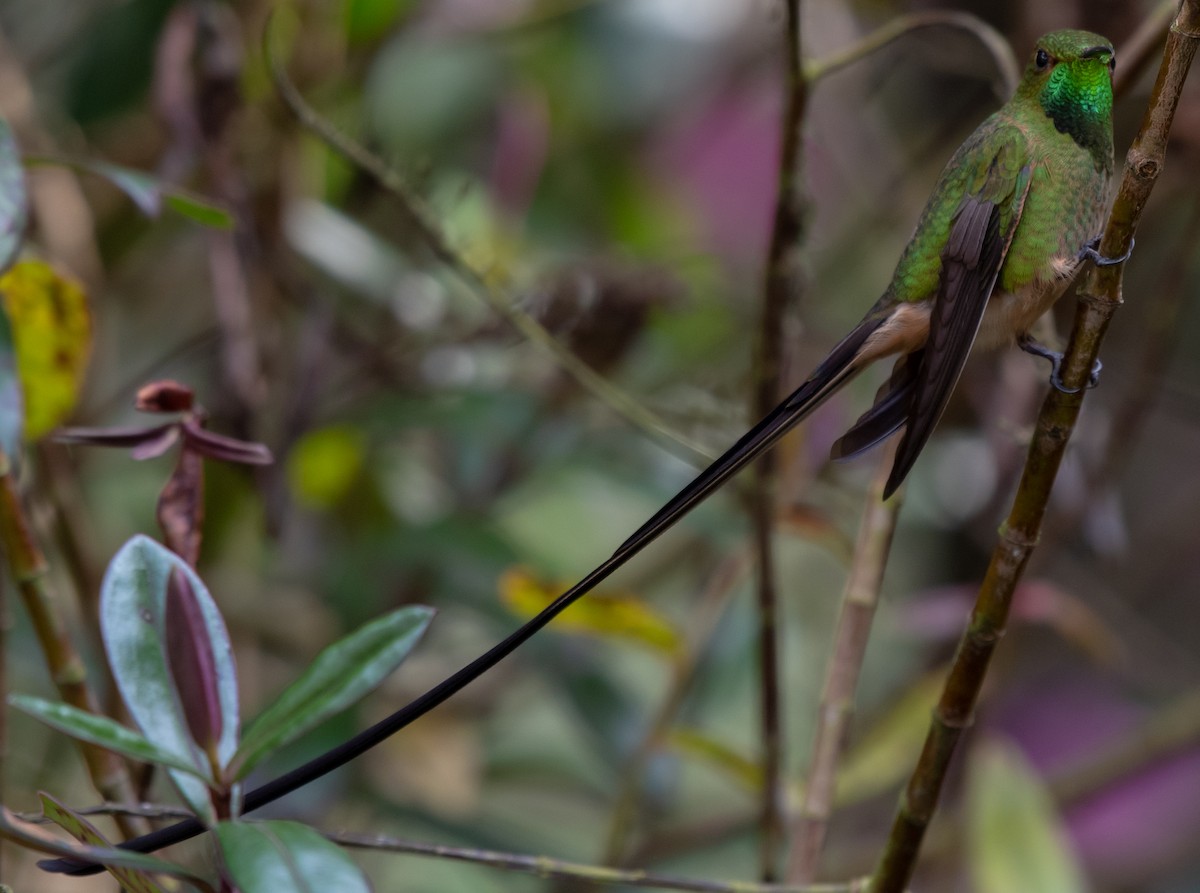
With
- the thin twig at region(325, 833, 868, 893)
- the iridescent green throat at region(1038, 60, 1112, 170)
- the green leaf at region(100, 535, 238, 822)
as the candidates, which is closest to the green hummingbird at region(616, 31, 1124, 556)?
the iridescent green throat at region(1038, 60, 1112, 170)

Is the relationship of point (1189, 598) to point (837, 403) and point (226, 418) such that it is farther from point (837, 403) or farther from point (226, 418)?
point (226, 418)

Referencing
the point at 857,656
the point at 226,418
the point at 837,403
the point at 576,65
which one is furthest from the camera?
the point at 576,65

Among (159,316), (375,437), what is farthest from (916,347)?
(159,316)

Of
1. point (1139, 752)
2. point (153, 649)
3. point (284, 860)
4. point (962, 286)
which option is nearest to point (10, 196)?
point (153, 649)

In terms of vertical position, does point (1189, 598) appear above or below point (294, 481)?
above

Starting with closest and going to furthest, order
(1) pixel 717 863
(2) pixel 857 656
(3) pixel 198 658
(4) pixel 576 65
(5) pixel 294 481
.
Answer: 1. (3) pixel 198 658
2. (2) pixel 857 656
3. (5) pixel 294 481
4. (1) pixel 717 863
5. (4) pixel 576 65

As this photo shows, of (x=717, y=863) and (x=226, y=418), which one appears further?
(x=717, y=863)

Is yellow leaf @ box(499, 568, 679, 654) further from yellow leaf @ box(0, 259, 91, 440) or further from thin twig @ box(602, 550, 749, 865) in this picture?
yellow leaf @ box(0, 259, 91, 440)

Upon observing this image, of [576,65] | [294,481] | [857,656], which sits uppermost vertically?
[576,65]
